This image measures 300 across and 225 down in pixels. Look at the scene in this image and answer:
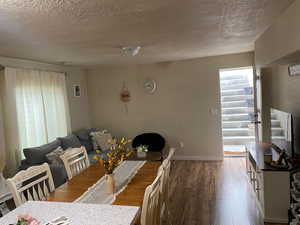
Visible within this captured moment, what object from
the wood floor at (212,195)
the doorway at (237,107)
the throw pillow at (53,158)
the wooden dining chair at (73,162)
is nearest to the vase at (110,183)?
the wooden dining chair at (73,162)

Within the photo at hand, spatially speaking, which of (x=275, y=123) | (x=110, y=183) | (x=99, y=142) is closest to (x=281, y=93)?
(x=275, y=123)

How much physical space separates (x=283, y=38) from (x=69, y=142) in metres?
3.87

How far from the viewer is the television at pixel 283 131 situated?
8.77 feet

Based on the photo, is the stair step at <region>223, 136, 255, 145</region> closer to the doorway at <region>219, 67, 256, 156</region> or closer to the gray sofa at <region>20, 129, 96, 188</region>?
the doorway at <region>219, 67, 256, 156</region>

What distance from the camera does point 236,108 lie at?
255 inches

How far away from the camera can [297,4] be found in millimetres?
1904

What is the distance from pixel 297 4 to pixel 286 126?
4.78 feet

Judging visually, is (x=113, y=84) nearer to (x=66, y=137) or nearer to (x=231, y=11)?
(x=66, y=137)

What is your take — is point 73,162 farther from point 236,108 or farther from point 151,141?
point 236,108

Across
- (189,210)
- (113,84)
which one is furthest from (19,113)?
(189,210)

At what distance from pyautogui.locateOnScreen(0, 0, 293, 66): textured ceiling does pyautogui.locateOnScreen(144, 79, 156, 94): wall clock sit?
2.06 meters

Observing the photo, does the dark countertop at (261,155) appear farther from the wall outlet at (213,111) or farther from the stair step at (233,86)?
the stair step at (233,86)

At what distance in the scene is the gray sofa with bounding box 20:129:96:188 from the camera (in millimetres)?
3378

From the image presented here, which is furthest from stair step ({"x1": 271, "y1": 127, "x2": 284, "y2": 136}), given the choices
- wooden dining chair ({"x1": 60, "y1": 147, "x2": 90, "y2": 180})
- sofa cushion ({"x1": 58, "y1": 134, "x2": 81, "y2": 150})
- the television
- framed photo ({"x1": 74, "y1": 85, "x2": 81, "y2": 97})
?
framed photo ({"x1": 74, "y1": 85, "x2": 81, "y2": 97})
